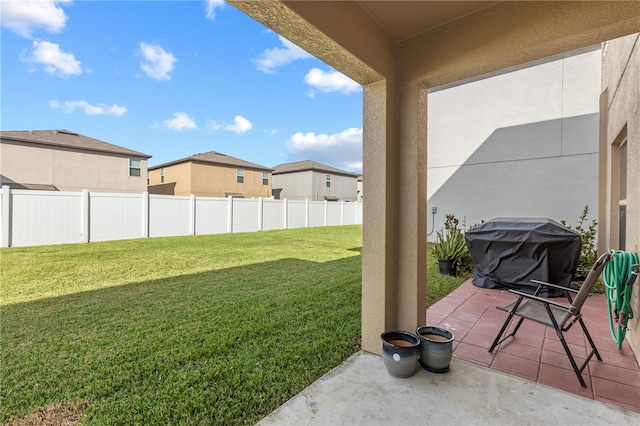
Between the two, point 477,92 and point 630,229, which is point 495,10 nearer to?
point 630,229

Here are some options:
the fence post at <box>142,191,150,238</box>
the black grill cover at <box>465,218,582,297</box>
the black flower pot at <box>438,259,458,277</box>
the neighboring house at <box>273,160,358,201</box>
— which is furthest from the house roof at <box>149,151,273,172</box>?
the black grill cover at <box>465,218,582,297</box>

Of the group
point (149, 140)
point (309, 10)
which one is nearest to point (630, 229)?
point (309, 10)

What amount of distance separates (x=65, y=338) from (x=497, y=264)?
609 cm

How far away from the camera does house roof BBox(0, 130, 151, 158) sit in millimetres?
13852

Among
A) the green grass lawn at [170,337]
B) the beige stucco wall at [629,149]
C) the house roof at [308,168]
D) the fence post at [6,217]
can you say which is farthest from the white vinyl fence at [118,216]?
the house roof at [308,168]

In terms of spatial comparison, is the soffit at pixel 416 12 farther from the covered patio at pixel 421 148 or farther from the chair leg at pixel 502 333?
the chair leg at pixel 502 333

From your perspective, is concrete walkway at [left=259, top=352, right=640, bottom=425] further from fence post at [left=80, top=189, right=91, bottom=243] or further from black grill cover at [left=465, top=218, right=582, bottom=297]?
fence post at [left=80, top=189, right=91, bottom=243]

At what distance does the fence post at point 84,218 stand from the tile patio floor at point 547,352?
11.2 meters

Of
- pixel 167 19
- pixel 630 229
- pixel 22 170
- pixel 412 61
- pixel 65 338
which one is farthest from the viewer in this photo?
pixel 22 170

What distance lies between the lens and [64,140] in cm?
1532

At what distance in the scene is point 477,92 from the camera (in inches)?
360

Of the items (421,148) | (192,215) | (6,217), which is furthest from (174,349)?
(192,215)

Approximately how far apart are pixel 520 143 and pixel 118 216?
13.5 m

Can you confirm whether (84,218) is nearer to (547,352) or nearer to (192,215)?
(192,215)
